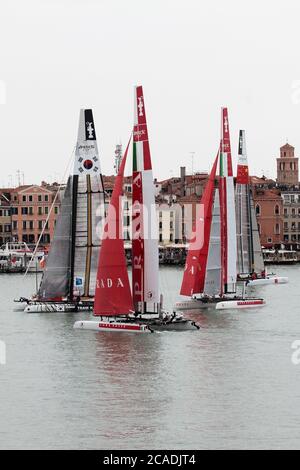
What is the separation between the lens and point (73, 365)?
25.6 meters

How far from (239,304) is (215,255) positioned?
1.45 m

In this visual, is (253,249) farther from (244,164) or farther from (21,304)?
(21,304)

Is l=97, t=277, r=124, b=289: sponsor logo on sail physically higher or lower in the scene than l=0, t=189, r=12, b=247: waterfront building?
lower

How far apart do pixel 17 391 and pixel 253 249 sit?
97.2ft

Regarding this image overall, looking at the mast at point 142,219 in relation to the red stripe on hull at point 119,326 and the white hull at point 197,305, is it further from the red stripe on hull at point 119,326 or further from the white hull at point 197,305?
the white hull at point 197,305

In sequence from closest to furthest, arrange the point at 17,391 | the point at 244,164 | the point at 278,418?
the point at 278,418 < the point at 17,391 < the point at 244,164

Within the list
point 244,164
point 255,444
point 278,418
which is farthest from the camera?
point 244,164

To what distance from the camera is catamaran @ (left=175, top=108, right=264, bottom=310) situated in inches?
1443

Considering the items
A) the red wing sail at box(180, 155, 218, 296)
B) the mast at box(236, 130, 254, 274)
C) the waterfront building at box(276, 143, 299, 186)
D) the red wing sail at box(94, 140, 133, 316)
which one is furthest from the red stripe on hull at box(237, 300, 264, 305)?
the waterfront building at box(276, 143, 299, 186)

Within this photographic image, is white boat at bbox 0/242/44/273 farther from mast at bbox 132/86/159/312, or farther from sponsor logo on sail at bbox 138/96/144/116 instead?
sponsor logo on sail at bbox 138/96/144/116

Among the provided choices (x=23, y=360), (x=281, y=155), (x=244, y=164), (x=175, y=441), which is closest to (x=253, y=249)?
(x=244, y=164)

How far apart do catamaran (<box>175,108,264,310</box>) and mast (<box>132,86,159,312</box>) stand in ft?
22.9

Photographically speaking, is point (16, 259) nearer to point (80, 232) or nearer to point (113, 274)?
point (80, 232)

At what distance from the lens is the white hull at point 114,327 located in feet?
94.6
